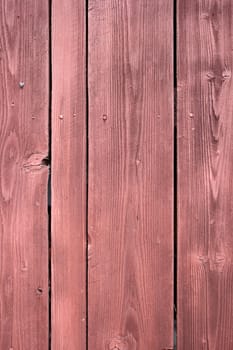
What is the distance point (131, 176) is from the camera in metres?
0.85

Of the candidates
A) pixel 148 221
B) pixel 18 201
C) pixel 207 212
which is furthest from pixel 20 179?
pixel 207 212

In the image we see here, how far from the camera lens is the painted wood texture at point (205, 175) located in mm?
844

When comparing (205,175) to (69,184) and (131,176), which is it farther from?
(69,184)

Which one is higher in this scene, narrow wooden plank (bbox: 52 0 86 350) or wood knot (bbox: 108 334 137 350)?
narrow wooden plank (bbox: 52 0 86 350)

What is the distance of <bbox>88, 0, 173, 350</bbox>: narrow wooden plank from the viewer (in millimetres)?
848

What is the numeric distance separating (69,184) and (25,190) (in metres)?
0.09

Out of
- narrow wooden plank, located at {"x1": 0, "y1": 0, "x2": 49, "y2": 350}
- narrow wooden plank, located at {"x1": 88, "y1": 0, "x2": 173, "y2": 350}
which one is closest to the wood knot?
narrow wooden plank, located at {"x1": 88, "y1": 0, "x2": 173, "y2": 350}

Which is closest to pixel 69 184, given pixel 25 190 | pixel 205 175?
pixel 25 190

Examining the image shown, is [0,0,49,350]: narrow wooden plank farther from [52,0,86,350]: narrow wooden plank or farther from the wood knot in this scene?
the wood knot

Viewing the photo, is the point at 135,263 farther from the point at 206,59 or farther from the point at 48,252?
the point at 206,59

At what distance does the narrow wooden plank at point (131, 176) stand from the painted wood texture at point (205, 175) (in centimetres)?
3

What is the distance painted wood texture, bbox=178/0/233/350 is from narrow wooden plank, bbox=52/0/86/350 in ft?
0.63

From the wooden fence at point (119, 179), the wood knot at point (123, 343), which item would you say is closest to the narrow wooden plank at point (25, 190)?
the wooden fence at point (119, 179)

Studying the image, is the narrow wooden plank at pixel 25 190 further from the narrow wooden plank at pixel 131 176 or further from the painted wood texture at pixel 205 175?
the painted wood texture at pixel 205 175
